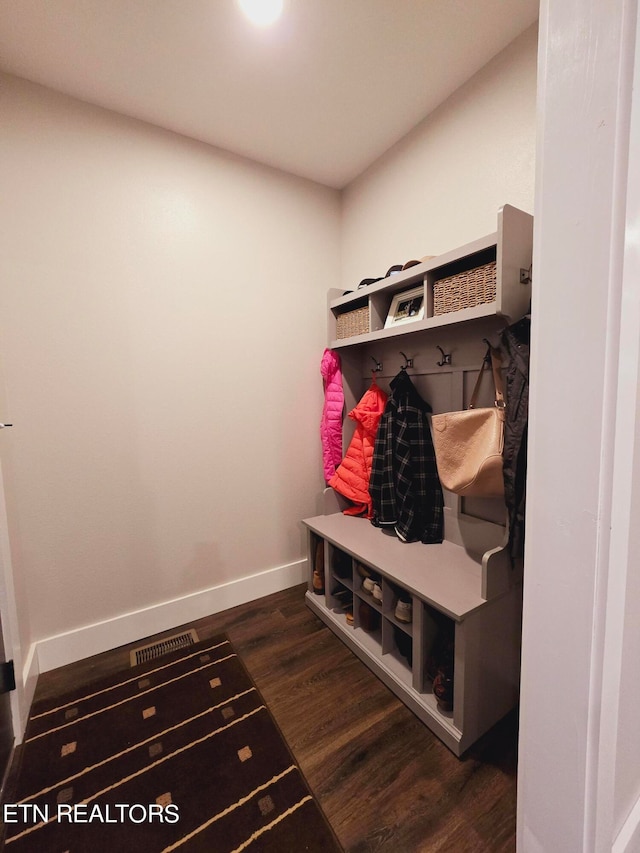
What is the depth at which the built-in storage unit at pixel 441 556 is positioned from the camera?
116cm

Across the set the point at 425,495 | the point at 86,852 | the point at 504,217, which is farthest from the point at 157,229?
the point at 86,852

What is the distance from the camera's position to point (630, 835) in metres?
0.69

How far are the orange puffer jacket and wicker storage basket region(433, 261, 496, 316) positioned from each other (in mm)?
653

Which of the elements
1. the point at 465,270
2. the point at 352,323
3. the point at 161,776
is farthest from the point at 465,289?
the point at 161,776

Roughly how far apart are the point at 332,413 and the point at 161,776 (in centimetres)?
169

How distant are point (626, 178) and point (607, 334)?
0.68ft

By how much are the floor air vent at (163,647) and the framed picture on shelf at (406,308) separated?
1877 mm

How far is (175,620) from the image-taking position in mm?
1857

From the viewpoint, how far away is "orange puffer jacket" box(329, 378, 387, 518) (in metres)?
1.97

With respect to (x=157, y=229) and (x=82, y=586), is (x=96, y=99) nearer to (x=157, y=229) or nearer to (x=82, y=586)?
(x=157, y=229)

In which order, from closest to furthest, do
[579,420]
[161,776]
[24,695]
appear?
1. [579,420]
2. [161,776]
3. [24,695]

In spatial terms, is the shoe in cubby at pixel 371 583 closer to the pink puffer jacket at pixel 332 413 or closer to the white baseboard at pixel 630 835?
the pink puffer jacket at pixel 332 413

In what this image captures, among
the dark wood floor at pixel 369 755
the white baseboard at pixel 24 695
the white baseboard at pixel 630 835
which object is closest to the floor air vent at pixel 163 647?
the dark wood floor at pixel 369 755

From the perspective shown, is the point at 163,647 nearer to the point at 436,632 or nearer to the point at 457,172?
the point at 436,632
